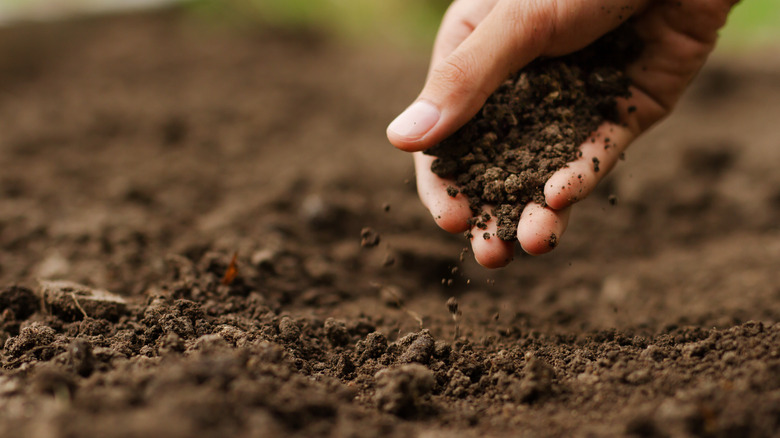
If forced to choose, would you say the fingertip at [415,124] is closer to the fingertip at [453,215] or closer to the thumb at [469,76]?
the thumb at [469,76]

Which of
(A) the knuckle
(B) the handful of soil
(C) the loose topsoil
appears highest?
(A) the knuckle

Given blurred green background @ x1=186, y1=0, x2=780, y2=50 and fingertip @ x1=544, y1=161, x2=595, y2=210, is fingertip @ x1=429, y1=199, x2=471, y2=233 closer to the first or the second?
fingertip @ x1=544, y1=161, x2=595, y2=210

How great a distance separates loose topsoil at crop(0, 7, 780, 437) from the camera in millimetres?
1378

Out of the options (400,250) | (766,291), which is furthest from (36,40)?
(766,291)

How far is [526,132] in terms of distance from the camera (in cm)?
196

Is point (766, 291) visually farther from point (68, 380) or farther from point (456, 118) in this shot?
point (68, 380)

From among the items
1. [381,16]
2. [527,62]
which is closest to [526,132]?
[527,62]

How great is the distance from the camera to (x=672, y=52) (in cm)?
236

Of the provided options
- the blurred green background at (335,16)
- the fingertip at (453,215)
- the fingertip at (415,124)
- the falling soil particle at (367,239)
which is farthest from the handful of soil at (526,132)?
the blurred green background at (335,16)

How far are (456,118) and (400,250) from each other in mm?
1127

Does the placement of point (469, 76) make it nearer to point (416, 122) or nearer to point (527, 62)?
point (416, 122)

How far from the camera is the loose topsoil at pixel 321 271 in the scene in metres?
1.38

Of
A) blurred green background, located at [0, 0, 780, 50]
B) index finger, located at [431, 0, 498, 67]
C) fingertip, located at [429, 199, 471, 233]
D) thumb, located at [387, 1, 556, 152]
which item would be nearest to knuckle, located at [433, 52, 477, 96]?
thumb, located at [387, 1, 556, 152]

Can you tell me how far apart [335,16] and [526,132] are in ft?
15.0
